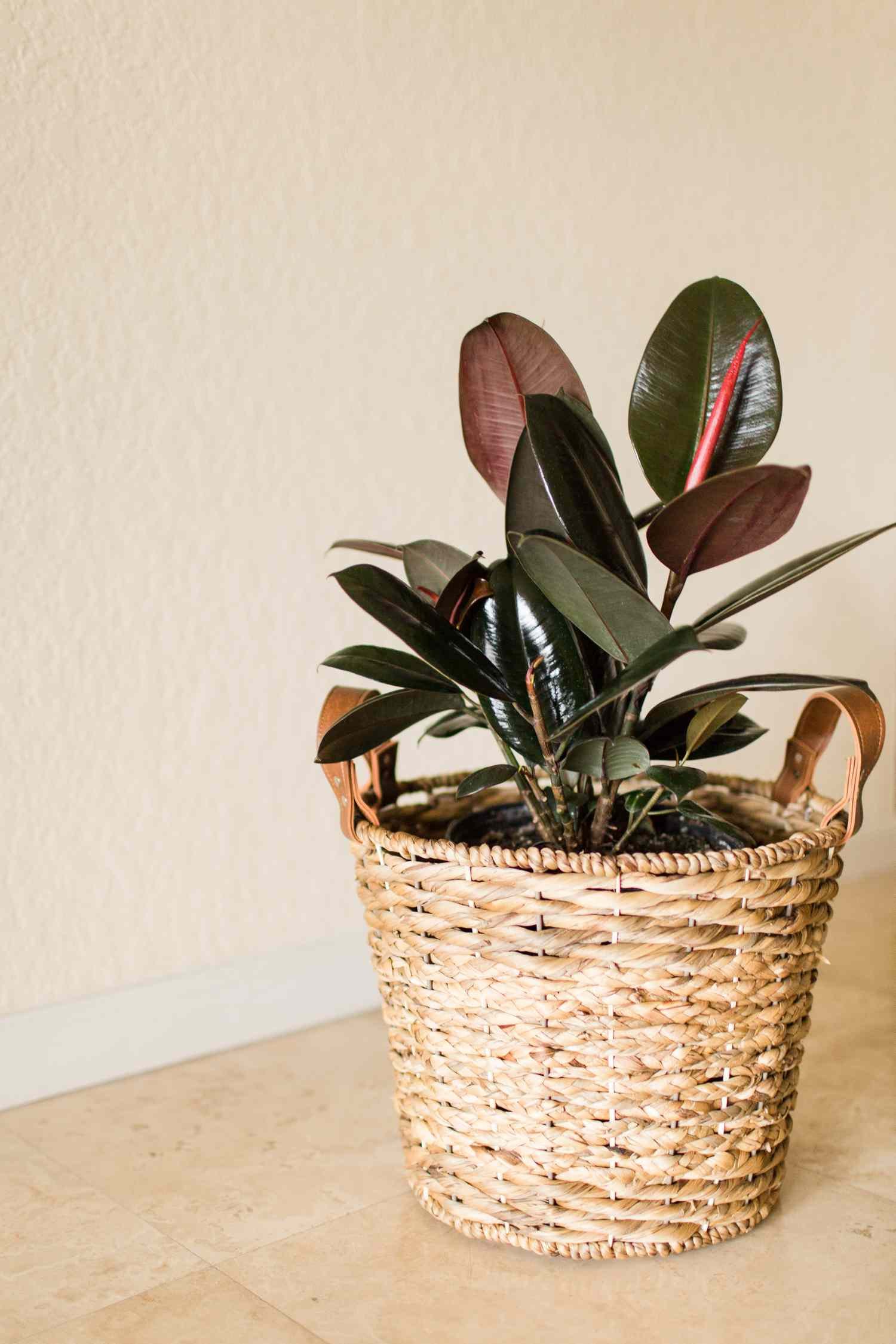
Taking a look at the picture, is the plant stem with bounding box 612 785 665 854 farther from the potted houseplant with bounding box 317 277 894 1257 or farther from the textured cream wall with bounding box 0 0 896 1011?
the textured cream wall with bounding box 0 0 896 1011

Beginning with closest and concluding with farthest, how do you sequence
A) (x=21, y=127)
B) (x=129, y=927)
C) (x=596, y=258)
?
(x=21, y=127) → (x=129, y=927) → (x=596, y=258)

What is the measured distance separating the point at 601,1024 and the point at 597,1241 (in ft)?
0.60

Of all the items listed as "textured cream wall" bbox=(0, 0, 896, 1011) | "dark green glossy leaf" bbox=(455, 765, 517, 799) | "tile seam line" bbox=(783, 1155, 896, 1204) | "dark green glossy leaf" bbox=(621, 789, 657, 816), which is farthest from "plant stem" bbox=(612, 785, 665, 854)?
"textured cream wall" bbox=(0, 0, 896, 1011)

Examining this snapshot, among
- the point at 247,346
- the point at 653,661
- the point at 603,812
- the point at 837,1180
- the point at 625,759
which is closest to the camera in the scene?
the point at 653,661

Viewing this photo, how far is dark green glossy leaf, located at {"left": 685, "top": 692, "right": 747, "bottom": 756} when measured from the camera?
0.84 metres

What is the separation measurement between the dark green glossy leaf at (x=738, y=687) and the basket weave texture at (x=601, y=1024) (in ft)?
0.36

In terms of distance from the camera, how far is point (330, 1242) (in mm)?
919

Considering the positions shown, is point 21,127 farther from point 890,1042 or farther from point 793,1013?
point 890,1042

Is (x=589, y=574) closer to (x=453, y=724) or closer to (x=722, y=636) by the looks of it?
(x=722, y=636)

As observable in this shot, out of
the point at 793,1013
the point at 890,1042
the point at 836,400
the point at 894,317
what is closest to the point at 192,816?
the point at 793,1013

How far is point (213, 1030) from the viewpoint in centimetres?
132

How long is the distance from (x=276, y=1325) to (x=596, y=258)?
132 cm

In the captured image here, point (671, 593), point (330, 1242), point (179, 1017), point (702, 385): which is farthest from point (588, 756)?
point (179, 1017)

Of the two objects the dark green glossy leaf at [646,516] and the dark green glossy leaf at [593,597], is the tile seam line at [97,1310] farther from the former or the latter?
the dark green glossy leaf at [646,516]
